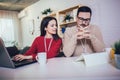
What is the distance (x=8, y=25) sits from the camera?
520 cm

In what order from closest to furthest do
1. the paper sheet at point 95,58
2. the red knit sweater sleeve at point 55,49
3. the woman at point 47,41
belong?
the paper sheet at point 95,58 → the red knit sweater sleeve at point 55,49 → the woman at point 47,41

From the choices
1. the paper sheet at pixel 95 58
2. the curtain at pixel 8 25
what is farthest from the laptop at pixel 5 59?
the curtain at pixel 8 25

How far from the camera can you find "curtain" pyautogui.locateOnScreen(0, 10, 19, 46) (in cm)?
502

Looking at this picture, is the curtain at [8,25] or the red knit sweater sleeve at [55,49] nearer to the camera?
the red knit sweater sleeve at [55,49]

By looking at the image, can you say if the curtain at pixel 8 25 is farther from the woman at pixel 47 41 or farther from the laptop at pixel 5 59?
the laptop at pixel 5 59

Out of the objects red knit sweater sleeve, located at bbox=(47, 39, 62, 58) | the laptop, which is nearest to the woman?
red knit sweater sleeve, located at bbox=(47, 39, 62, 58)


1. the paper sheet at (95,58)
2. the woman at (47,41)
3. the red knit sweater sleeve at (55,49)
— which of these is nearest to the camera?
the paper sheet at (95,58)

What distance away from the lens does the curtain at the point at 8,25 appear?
502 cm

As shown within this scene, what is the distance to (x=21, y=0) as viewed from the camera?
4004mm

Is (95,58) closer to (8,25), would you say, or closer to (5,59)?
(5,59)

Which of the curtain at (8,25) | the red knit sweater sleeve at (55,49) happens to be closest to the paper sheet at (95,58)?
the red knit sweater sleeve at (55,49)

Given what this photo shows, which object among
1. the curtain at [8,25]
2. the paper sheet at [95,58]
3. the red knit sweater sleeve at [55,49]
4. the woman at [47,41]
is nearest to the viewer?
the paper sheet at [95,58]

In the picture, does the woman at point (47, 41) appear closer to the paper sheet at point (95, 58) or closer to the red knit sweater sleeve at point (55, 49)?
the red knit sweater sleeve at point (55, 49)

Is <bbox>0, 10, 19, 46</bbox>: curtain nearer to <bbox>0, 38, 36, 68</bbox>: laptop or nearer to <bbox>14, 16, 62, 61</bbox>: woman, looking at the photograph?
<bbox>14, 16, 62, 61</bbox>: woman
